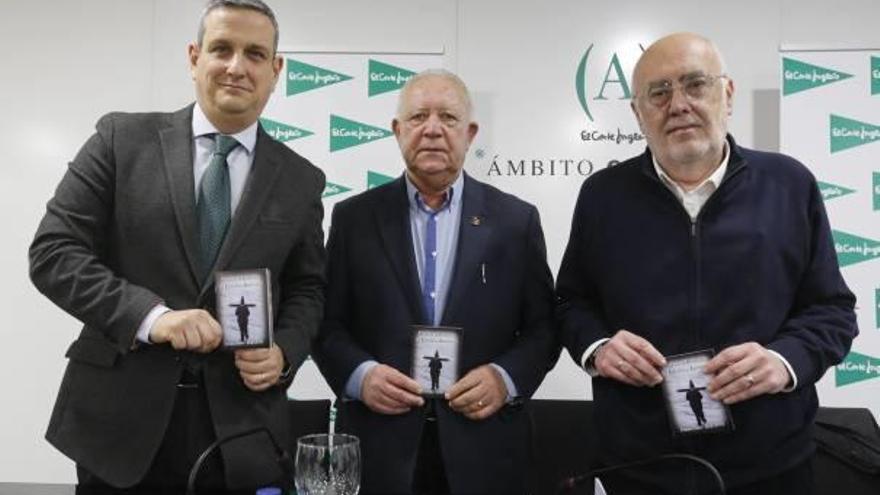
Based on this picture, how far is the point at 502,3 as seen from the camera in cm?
381

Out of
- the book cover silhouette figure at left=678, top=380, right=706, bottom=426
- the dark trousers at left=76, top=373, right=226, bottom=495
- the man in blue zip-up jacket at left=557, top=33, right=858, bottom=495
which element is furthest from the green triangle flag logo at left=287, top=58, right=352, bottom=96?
the book cover silhouette figure at left=678, top=380, right=706, bottom=426

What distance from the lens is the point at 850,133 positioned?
3.48m

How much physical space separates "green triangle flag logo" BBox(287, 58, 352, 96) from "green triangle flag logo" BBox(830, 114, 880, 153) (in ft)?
7.69

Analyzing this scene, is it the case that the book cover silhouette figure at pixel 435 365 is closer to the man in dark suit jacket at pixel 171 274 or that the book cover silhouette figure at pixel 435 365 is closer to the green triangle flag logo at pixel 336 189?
the man in dark suit jacket at pixel 171 274

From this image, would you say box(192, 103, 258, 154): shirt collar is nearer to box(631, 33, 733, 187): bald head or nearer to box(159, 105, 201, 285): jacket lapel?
box(159, 105, 201, 285): jacket lapel

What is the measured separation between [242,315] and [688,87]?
4.13 feet

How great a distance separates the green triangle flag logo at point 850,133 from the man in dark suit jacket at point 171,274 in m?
2.72

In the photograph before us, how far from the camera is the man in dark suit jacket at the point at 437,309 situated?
2104 mm

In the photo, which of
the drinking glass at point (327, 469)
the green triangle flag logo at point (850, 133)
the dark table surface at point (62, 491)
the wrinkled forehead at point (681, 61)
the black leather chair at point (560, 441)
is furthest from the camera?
the green triangle flag logo at point (850, 133)

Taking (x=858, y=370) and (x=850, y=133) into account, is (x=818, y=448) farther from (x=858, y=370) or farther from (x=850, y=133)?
(x=850, y=133)

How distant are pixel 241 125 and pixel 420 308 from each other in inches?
28.5

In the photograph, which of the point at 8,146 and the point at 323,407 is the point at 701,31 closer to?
the point at 323,407

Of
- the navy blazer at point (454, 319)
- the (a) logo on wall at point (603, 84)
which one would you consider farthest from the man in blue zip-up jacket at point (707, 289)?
the (a) logo on wall at point (603, 84)

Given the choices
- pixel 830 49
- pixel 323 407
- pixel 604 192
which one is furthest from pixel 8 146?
pixel 830 49
